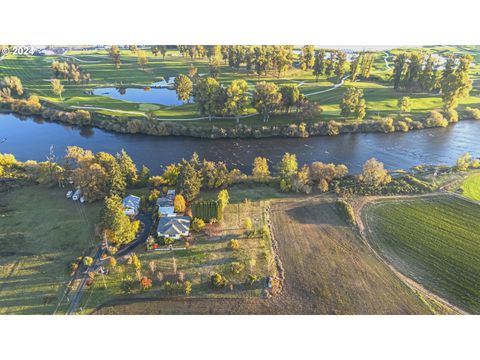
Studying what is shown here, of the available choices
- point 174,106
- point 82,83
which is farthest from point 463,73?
point 82,83

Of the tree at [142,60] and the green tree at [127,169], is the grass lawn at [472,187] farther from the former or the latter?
the tree at [142,60]

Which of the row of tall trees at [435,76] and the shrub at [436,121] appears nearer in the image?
the row of tall trees at [435,76]

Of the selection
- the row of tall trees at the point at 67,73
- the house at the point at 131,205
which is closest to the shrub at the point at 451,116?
the house at the point at 131,205

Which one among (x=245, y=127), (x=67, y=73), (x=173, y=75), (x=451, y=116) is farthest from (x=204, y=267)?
(x=67, y=73)

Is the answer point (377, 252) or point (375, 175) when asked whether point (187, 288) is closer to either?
point (377, 252)

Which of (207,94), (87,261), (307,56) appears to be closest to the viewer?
(87,261)

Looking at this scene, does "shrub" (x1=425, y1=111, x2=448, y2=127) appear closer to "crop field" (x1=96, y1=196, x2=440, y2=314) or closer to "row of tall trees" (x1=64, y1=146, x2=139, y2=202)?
"crop field" (x1=96, y1=196, x2=440, y2=314)
